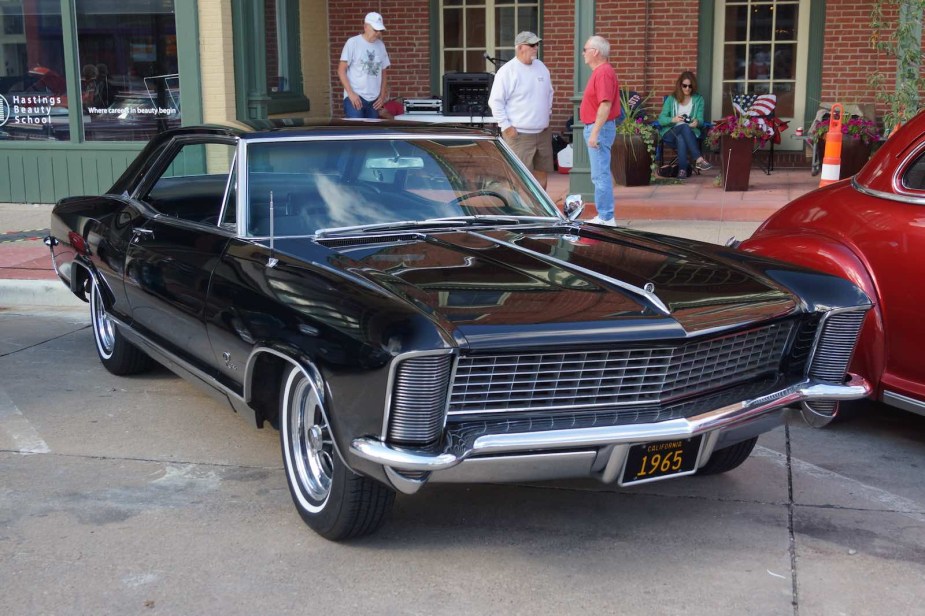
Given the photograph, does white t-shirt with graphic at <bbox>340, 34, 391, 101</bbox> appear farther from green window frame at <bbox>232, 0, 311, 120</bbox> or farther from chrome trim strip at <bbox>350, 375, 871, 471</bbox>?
chrome trim strip at <bbox>350, 375, 871, 471</bbox>

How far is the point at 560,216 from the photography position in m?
5.19

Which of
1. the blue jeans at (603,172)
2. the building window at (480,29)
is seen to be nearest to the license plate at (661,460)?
the blue jeans at (603,172)

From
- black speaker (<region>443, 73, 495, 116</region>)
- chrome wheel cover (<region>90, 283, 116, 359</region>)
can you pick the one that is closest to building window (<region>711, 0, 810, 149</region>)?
black speaker (<region>443, 73, 495, 116</region>)

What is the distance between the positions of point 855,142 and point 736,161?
1430 mm

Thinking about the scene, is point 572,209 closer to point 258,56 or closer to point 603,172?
point 603,172

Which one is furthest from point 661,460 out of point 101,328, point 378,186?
point 101,328

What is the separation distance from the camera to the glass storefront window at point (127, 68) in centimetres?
1195

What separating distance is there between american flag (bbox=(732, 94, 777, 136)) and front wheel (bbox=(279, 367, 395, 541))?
8.93 m

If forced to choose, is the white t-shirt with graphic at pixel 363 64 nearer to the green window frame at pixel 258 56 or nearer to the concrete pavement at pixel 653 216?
the green window frame at pixel 258 56

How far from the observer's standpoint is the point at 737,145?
1196cm

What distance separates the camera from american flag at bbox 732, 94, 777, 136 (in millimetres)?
12148

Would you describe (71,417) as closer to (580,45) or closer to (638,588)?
(638,588)

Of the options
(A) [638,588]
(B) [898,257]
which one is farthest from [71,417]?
(B) [898,257]

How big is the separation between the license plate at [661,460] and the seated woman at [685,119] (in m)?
10.1
